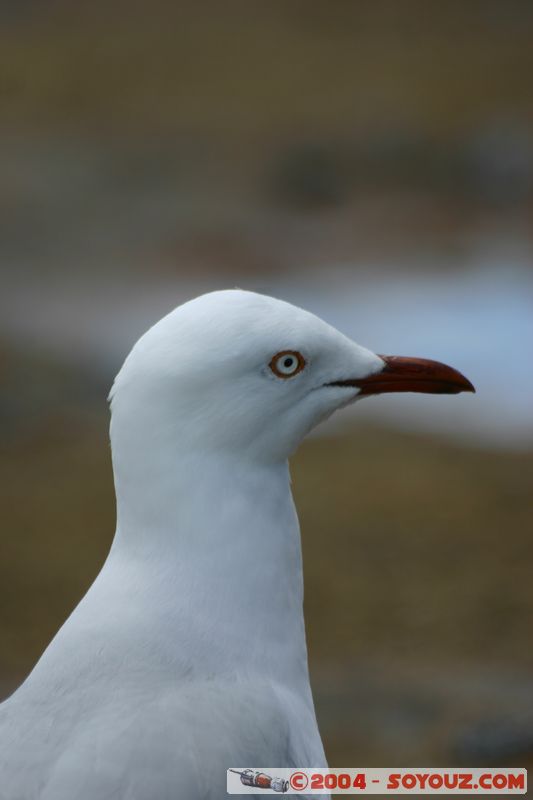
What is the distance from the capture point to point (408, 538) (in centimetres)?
436

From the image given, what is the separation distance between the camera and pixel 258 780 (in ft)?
5.70

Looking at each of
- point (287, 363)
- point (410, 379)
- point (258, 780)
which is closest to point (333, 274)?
point (410, 379)

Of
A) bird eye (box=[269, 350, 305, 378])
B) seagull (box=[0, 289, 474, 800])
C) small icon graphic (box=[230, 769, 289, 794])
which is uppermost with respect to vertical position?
bird eye (box=[269, 350, 305, 378])

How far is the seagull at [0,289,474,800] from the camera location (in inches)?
66.4

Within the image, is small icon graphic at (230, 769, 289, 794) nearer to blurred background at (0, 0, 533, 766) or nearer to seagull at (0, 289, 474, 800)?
seagull at (0, 289, 474, 800)

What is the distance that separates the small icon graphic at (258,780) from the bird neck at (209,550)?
14cm

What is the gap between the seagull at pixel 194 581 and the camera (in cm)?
169

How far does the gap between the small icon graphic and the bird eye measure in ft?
1.68

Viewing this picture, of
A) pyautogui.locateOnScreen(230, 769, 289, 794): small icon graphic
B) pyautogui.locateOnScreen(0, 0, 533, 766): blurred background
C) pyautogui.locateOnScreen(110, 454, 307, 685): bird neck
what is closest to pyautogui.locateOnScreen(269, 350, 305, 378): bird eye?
Answer: pyautogui.locateOnScreen(110, 454, 307, 685): bird neck

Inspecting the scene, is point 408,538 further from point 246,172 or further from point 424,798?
point 246,172

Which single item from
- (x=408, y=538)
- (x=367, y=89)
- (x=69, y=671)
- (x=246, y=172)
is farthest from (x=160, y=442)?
(x=367, y=89)

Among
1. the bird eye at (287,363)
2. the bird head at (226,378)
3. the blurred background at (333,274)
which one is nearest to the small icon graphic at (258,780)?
the bird head at (226,378)

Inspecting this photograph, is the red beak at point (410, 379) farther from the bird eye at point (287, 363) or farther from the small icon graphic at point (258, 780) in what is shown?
the small icon graphic at point (258, 780)

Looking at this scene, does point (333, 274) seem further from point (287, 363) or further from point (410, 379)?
point (287, 363)
